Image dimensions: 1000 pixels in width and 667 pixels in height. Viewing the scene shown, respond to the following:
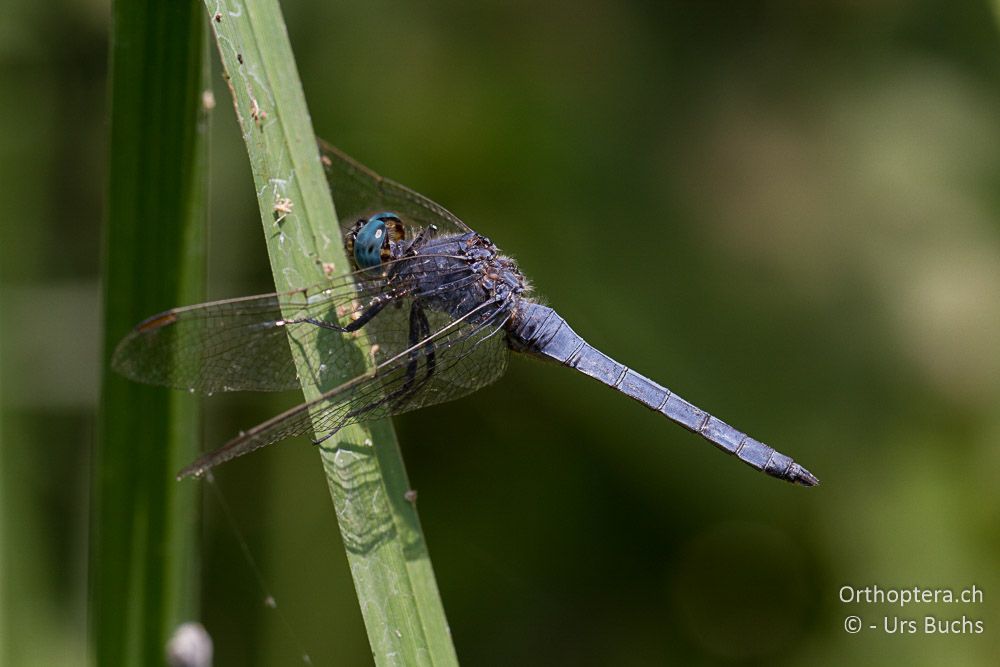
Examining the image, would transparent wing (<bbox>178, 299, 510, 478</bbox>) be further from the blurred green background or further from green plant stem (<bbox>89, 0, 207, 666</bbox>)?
the blurred green background

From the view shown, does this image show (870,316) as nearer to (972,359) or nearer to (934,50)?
(972,359)

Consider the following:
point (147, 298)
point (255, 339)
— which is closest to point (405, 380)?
point (255, 339)

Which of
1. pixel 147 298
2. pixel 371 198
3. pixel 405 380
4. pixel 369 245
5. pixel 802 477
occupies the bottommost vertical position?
pixel 802 477

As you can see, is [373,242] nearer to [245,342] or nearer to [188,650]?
[245,342]

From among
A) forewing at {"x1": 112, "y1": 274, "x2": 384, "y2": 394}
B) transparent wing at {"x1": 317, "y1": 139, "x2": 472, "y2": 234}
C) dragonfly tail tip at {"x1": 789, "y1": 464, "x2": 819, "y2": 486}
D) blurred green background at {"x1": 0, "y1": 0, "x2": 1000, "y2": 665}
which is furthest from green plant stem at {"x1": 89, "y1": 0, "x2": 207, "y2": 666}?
dragonfly tail tip at {"x1": 789, "y1": 464, "x2": 819, "y2": 486}

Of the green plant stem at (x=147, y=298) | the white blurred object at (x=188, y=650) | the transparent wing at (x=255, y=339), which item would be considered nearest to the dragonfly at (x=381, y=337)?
the transparent wing at (x=255, y=339)

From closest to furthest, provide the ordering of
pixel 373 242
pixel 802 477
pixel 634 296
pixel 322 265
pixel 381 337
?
pixel 322 265
pixel 381 337
pixel 373 242
pixel 802 477
pixel 634 296

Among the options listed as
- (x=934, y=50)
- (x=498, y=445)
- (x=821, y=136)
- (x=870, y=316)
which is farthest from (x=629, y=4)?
(x=498, y=445)
